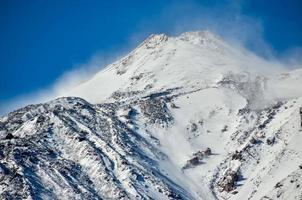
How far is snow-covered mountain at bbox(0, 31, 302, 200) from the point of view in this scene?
103 m

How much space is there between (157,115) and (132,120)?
607 centimetres

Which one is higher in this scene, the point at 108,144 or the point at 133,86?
the point at 133,86

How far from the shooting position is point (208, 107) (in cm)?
14925

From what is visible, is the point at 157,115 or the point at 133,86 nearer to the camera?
the point at 157,115

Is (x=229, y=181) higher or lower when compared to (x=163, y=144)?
lower

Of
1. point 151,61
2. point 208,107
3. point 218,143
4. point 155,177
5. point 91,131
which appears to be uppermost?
point 151,61

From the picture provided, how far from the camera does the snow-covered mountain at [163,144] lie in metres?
103

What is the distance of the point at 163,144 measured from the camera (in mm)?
129750

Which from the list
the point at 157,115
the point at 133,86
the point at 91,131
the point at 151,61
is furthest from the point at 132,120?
the point at 151,61

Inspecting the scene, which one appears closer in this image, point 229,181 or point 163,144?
point 229,181

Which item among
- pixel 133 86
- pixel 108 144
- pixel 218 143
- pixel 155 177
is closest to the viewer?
pixel 155 177

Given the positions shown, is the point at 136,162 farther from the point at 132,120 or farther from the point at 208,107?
the point at 208,107

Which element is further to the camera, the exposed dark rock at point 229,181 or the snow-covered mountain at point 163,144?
the exposed dark rock at point 229,181

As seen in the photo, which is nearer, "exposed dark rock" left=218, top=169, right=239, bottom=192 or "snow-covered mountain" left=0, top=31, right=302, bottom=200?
"snow-covered mountain" left=0, top=31, right=302, bottom=200
